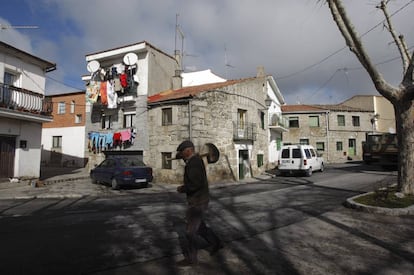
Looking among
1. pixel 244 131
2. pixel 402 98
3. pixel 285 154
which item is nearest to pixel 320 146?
pixel 285 154

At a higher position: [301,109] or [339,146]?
[301,109]

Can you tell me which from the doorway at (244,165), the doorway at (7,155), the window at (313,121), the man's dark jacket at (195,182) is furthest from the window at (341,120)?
the man's dark jacket at (195,182)

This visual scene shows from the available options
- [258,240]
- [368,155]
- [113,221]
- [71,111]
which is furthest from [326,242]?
[71,111]

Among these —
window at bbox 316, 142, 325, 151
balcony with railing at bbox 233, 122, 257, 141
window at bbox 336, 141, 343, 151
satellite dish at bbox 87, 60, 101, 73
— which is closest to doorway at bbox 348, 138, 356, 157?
window at bbox 336, 141, 343, 151

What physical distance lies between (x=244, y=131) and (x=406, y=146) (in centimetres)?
1037

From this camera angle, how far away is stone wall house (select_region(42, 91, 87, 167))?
27.3 m

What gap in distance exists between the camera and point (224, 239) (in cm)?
511

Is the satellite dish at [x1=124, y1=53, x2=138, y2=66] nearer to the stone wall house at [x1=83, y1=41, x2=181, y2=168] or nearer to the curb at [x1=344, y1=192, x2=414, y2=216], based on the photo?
the stone wall house at [x1=83, y1=41, x2=181, y2=168]

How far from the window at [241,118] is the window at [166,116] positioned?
4.35 m

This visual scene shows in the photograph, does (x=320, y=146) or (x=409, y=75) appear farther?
(x=320, y=146)

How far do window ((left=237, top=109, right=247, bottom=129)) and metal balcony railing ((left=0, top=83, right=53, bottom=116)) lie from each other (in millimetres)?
10841

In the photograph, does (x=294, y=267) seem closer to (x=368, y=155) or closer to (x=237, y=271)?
(x=237, y=271)

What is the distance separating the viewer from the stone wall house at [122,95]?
17453 millimetres

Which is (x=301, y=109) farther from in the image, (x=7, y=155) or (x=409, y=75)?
(x=7, y=155)
